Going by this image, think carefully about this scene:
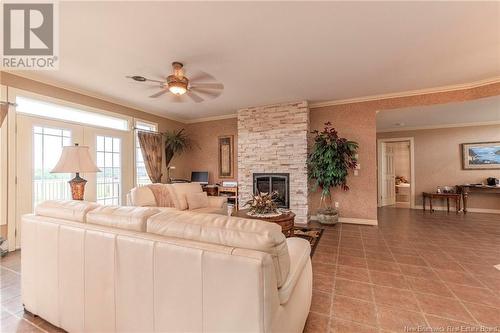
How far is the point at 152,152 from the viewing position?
546cm

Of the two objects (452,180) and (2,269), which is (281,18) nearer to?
(2,269)

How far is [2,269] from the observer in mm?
2656

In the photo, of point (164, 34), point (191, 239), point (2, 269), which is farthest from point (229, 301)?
point (2, 269)

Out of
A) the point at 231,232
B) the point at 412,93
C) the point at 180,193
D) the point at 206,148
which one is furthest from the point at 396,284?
the point at 206,148

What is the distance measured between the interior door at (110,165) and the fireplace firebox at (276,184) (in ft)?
9.35

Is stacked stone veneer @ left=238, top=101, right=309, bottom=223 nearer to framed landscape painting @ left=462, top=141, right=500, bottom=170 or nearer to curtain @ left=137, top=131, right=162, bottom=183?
curtain @ left=137, top=131, right=162, bottom=183

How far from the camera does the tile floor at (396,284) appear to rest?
1.74 metres

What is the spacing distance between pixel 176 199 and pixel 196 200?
34 centimetres

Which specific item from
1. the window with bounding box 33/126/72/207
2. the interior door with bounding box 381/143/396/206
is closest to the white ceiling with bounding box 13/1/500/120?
the window with bounding box 33/126/72/207

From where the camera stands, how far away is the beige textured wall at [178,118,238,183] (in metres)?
6.22

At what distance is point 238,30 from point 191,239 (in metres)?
2.18

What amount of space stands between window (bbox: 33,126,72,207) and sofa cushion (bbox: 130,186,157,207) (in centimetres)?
137

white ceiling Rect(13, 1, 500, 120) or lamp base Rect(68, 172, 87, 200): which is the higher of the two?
white ceiling Rect(13, 1, 500, 120)

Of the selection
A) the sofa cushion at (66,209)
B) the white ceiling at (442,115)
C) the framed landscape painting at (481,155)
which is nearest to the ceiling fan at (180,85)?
the sofa cushion at (66,209)
